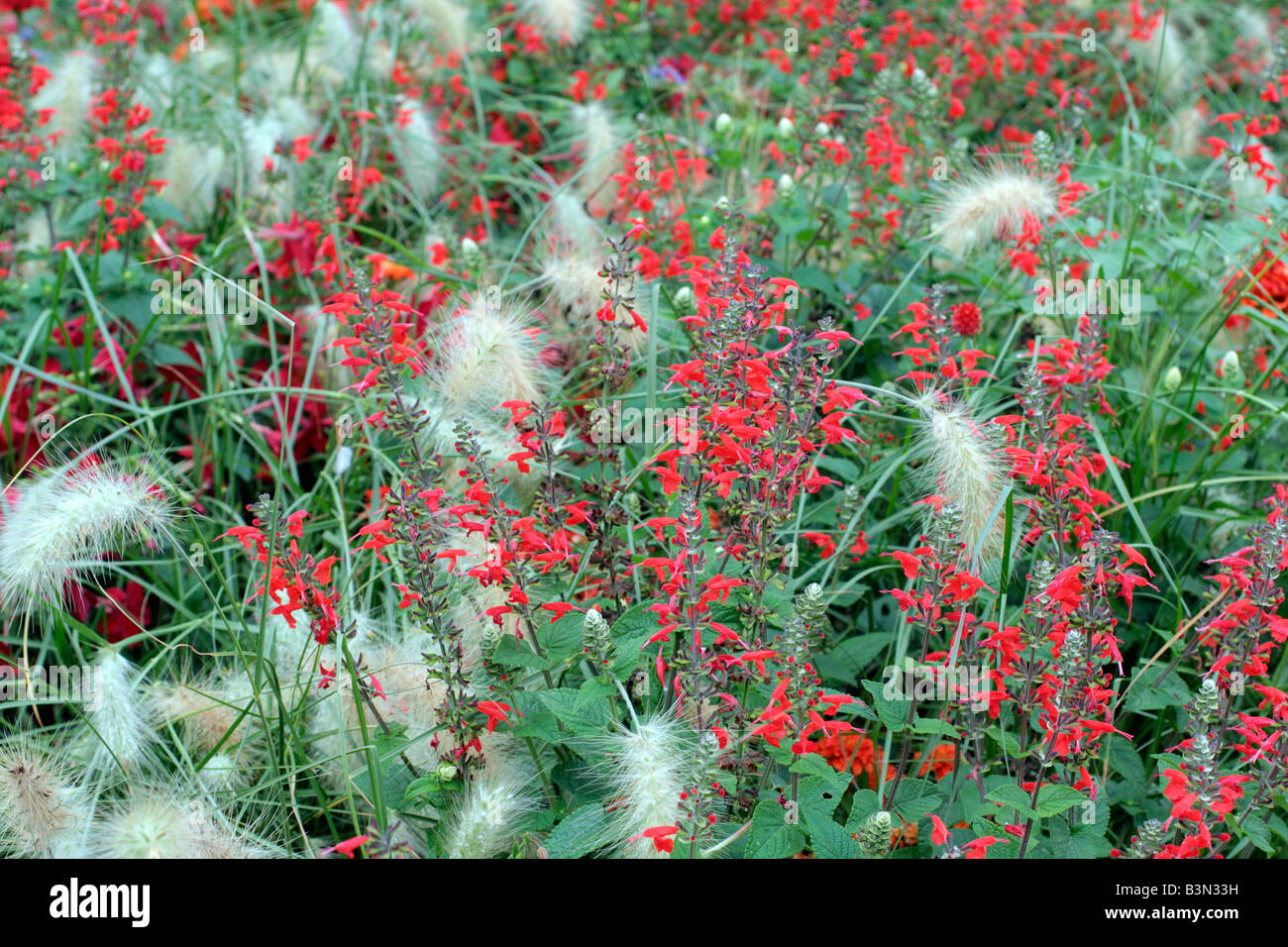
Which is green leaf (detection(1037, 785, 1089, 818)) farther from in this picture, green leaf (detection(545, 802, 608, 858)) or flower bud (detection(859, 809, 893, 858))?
green leaf (detection(545, 802, 608, 858))

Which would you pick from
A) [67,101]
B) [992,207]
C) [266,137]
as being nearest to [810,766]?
[992,207]

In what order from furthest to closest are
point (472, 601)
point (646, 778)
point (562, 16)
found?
point (562, 16)
point (472, 601)
point (646, 778)

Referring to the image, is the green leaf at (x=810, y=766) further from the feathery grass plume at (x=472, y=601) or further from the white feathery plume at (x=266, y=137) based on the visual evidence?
the white feathery plume at (x=266, y=137)

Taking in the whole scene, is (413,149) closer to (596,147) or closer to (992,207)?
(596,147)

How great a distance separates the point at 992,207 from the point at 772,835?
194 cm

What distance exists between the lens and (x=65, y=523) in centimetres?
243

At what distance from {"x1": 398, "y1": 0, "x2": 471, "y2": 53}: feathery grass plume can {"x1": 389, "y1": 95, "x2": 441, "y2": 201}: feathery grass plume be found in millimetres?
377

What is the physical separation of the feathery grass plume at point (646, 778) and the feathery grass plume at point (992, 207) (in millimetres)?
1806

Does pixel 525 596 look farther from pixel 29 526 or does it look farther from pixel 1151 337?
pixel 1151 337

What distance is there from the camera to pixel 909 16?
18.1 feet

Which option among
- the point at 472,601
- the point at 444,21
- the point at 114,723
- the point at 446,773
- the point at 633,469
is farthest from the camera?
the point at 444,21

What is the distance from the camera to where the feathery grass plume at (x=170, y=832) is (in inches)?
85.3
